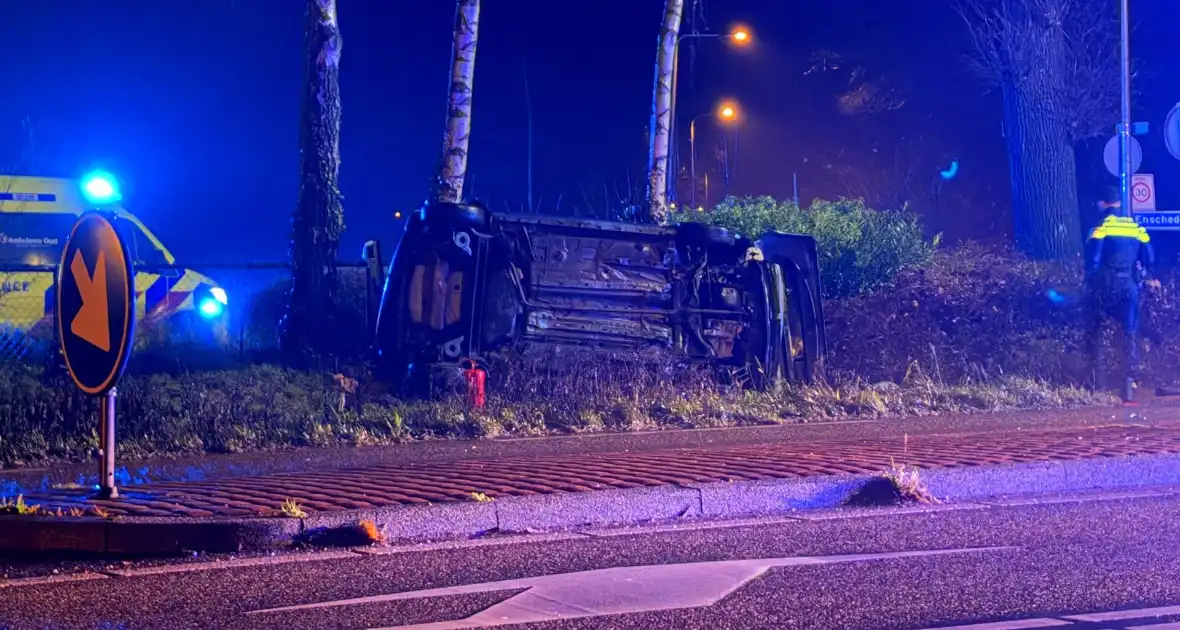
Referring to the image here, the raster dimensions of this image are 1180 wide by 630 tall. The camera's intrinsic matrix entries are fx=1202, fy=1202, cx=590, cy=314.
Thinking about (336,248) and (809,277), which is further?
(336,248)

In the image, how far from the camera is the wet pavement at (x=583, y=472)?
640cm

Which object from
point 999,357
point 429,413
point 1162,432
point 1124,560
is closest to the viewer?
point 1124,560

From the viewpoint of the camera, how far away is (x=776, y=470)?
740 cm

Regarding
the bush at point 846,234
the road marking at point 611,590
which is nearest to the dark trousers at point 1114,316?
the bush at point 846,234

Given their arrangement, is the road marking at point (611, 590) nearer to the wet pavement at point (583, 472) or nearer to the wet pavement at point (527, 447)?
the wet pavement at point (583, 472)

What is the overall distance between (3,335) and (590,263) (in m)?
5.81

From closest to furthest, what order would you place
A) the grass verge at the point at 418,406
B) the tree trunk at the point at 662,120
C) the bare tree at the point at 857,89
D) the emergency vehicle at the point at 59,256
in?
the grass verge at the point at 418,406, the tree trunk at the point at 662,120, the emergency vehicle at the point at 59,256, the bare tree at the point at 857,89

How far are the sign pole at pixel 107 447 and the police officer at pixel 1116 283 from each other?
10.0 meters

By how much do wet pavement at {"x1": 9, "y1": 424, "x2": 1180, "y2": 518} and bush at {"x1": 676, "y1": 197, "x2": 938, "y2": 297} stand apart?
435 centimetres

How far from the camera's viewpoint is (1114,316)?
13.0 meters

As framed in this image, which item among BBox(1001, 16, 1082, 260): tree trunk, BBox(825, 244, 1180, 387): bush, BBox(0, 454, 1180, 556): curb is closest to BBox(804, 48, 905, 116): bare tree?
BBox(1001, 16, 1082, 260): tree trunk

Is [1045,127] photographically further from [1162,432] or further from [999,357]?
[1162,432]

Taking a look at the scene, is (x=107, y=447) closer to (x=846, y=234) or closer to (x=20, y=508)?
(x=20, y=508)

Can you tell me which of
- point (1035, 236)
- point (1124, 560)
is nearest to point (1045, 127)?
point (1035, 236)
